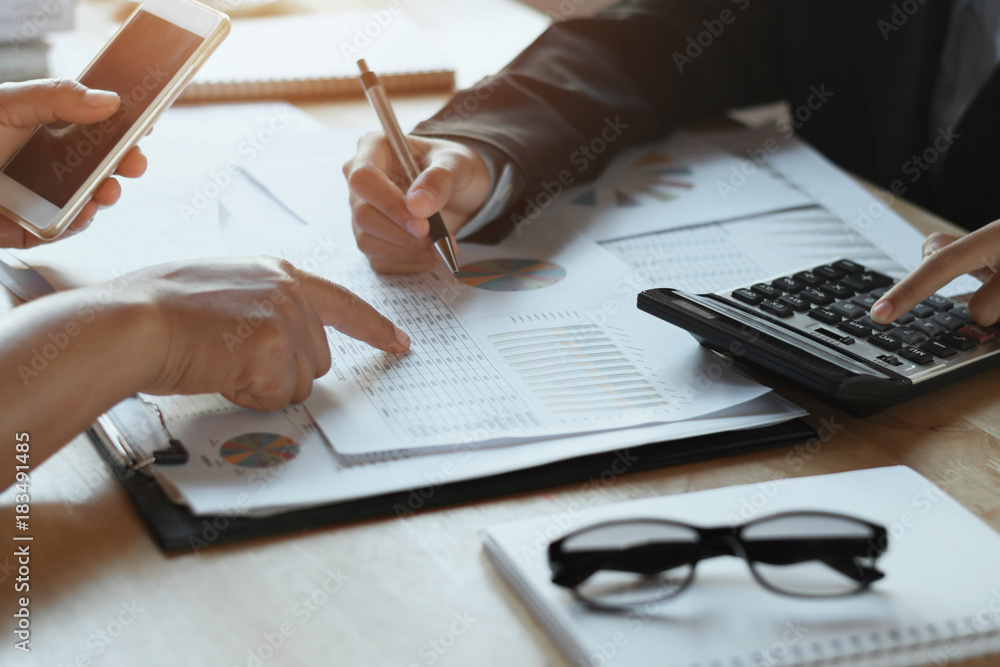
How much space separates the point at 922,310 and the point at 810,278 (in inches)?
3.4

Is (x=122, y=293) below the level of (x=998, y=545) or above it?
above

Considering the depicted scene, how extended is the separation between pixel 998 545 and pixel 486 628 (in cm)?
28

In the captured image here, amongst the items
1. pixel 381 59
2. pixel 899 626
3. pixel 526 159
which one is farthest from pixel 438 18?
pixel 899 626

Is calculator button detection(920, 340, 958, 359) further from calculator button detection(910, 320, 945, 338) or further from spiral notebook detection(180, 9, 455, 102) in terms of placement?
spiral notebook detection(180, 9, 455, 102)

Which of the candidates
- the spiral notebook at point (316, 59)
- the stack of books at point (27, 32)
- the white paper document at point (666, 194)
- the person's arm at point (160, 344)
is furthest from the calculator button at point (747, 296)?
the stack of books at point (27, 32)

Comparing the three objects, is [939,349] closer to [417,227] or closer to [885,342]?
[885,342]

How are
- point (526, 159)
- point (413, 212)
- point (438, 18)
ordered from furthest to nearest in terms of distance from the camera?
1. point (438, 18)
2. point (526, 159)
3. point (413, 212)

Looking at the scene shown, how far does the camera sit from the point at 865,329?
66 centimetres

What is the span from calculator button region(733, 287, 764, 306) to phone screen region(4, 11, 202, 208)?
1.61 feet

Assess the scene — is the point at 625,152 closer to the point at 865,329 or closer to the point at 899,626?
the point at 865,329

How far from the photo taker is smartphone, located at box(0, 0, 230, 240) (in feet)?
2.34

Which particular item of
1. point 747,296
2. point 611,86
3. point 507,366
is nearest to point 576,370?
point 507,366

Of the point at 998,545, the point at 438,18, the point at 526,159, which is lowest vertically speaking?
the point at 998,545

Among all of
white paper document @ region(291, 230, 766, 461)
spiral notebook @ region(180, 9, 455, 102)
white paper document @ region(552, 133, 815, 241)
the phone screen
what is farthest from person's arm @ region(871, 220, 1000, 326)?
spiral notebook @ region(180, 9, 455, 102)
